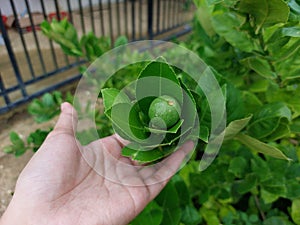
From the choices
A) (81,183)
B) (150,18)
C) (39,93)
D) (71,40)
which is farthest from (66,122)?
(150,18)

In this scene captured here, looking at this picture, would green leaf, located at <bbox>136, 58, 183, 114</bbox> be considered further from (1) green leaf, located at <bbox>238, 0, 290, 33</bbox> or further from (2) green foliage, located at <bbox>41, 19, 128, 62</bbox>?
(2) green foliage, located at <bbox>41, 19, 128, 62</bbox>

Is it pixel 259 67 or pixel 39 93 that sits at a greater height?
pixel 259 67

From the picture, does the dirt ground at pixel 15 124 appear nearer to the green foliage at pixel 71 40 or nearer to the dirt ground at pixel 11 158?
the dirt ground at pixel 11 158

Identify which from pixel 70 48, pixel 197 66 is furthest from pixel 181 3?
pixel 197 66

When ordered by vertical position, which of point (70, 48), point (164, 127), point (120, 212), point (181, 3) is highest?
point (164, 127)

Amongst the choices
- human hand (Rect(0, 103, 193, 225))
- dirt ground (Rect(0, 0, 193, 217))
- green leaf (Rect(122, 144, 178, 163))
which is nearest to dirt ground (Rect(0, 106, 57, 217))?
dirt ground (Rect(0, 0, 193, 217))

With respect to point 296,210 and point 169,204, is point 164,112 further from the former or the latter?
point 296,210

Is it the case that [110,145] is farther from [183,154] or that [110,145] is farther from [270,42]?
[270,42]
